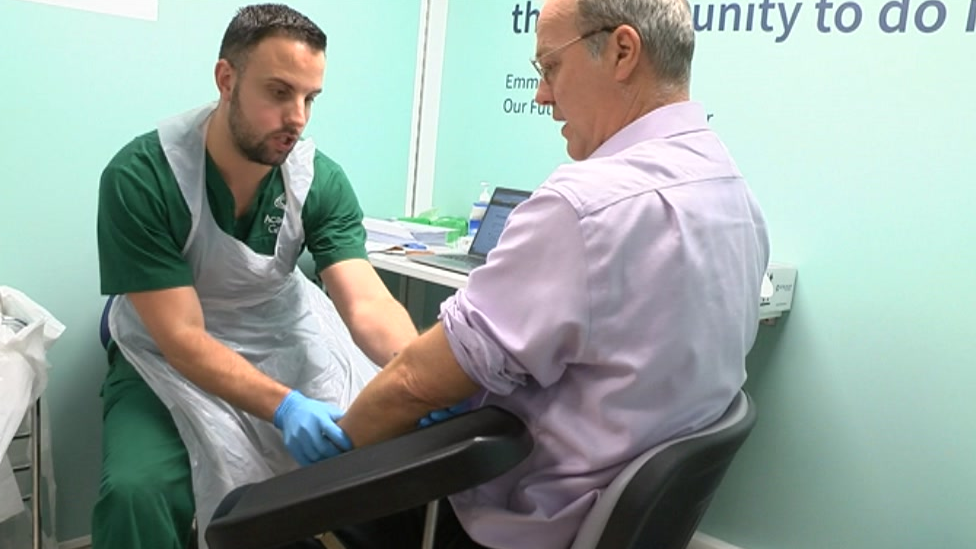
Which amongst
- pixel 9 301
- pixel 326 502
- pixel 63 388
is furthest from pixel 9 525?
pixel 326 502

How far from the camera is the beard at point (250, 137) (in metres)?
1.51

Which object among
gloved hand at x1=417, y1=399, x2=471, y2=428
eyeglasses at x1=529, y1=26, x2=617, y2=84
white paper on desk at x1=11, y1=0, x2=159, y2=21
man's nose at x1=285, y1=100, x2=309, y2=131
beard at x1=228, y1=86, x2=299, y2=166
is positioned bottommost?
gloved hand at x1=417, y1=399, x2=471, y2=428

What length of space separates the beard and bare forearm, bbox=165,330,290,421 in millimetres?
350

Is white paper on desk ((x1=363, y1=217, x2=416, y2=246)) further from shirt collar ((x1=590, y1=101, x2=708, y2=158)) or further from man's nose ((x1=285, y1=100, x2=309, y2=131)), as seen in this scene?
shirt collar ((x1=590, y1=101, x2=708, y2=158))

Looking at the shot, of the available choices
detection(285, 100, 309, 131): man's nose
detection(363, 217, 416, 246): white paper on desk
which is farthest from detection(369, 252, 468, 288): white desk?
detection(285, 100, 309, 131): man's nose

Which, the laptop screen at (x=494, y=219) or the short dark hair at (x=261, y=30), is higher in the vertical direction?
the short dark hair at (x=261, y=30)

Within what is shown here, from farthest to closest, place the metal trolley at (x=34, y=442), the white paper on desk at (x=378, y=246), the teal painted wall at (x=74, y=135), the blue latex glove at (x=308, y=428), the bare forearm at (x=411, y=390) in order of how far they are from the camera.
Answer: the white paper on desk at (x=378, y=246) < the teal painted wall at (x=74, y=135) < the metal trolley at (x=34, y=442) < the blue latex glove at (x=308, y=428) < the bare forearm at (x=411, y=390)

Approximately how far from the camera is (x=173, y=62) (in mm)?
2021

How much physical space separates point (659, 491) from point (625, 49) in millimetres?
506

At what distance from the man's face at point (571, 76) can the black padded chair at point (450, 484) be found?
391 mm

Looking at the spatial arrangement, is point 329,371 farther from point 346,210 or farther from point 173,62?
point 173,62

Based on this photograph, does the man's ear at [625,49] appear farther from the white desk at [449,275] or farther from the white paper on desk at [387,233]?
the white paper on desk at [387,233]

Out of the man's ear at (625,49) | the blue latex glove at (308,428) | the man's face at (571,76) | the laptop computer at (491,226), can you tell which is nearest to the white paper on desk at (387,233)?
the laptop computer at (491,226)

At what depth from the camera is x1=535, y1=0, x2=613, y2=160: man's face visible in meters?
0.97
